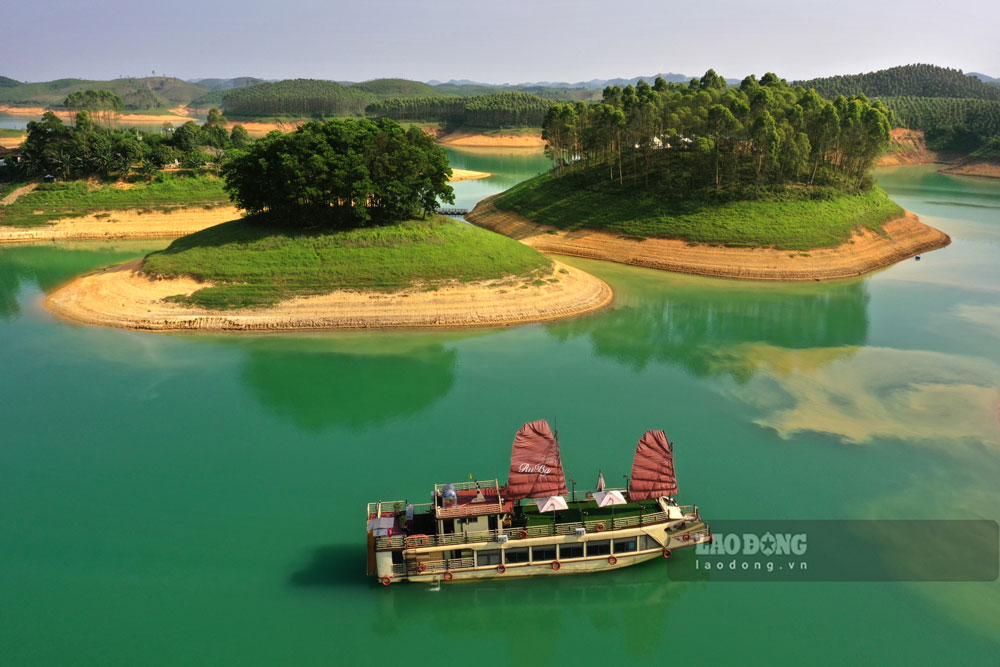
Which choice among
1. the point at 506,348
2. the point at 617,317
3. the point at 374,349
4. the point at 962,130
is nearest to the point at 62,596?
the point at 374,349

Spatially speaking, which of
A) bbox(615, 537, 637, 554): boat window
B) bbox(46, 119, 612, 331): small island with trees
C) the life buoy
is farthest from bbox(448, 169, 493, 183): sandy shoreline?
bbox(615, 537, 637, 554): boat window

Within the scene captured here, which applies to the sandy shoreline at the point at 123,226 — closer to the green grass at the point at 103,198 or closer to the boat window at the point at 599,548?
the green grass at the point at 103,198

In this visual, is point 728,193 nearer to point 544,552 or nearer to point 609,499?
point 609,499

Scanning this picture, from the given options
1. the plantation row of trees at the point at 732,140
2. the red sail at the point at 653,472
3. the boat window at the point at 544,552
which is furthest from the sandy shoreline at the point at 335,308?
the plantation row of trees at the point at 732,140

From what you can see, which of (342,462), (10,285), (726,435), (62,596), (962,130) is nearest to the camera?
(62,596)

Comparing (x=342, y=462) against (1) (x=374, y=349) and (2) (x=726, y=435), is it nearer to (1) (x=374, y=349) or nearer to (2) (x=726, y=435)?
(1) (x=374, y=349)

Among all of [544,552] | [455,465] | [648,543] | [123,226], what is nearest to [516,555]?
[544,552]
